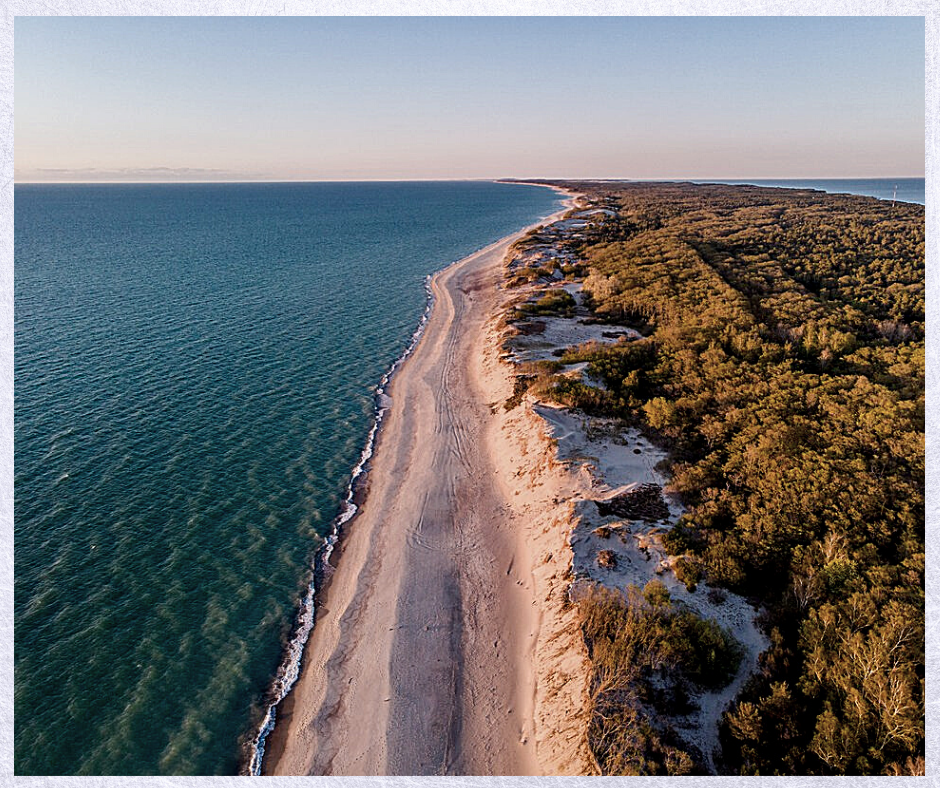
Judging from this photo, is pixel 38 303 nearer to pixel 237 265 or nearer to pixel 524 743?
pixel 237 265

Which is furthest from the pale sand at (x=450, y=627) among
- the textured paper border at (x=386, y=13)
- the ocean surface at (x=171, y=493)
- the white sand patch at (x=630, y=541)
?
the textured paper border at (x=386, y=13)

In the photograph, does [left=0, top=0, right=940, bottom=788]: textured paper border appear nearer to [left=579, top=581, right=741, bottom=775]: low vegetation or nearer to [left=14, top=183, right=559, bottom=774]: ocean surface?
[left=579, top=581, right=741, bottom=775]: low vegetation

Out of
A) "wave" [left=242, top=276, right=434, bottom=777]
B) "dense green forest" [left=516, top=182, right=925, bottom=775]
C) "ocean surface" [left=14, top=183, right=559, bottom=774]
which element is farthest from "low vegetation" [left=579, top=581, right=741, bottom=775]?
"ocean surface" [left=14, top=183, right=559, bottom=774]

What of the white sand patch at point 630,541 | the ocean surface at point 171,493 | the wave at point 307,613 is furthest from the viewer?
the ocean surface at point 171,493

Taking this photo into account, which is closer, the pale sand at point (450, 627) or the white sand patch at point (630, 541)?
the white sand patch at point (630, 541)

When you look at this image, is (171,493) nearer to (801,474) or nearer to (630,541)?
(630,541)

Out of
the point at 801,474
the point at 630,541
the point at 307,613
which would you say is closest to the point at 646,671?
the point at 630,541

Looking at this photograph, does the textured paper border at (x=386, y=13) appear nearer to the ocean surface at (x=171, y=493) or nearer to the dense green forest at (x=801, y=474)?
the dense green forest at (x=801, y=474)
